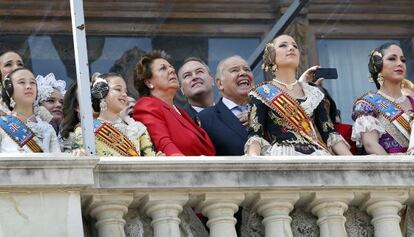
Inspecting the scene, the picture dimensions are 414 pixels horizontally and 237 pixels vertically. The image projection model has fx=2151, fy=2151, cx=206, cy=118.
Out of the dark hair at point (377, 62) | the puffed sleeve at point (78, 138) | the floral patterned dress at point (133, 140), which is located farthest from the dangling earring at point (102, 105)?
the dark hair at point (377, 62)

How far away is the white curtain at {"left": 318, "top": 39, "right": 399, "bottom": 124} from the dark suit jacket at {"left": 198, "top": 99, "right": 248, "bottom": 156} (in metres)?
3.55

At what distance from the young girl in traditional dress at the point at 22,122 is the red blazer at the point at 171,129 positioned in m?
0.61

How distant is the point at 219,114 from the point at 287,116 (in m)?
0.93

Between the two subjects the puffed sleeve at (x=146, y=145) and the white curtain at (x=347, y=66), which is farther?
the white curtain at (x=347, y=66)

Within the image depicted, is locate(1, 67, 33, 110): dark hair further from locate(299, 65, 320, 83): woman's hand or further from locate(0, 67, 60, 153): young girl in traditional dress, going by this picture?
locate(299, 65, 320, 83): woman's hand

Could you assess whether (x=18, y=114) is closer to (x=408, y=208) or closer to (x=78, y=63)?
(x=78, y=63)

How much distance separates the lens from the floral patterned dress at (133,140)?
12.9m

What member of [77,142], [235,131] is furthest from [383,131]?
[77,142]

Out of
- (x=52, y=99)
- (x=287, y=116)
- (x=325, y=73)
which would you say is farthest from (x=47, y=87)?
(x=287, y=116)

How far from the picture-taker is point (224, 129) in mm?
13555

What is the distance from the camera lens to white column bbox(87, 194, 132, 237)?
38.5 ft

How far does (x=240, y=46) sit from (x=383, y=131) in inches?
175

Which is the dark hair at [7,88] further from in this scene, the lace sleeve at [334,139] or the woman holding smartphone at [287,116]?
the lace sleeve at [334,139]

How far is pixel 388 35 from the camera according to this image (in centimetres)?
1795
